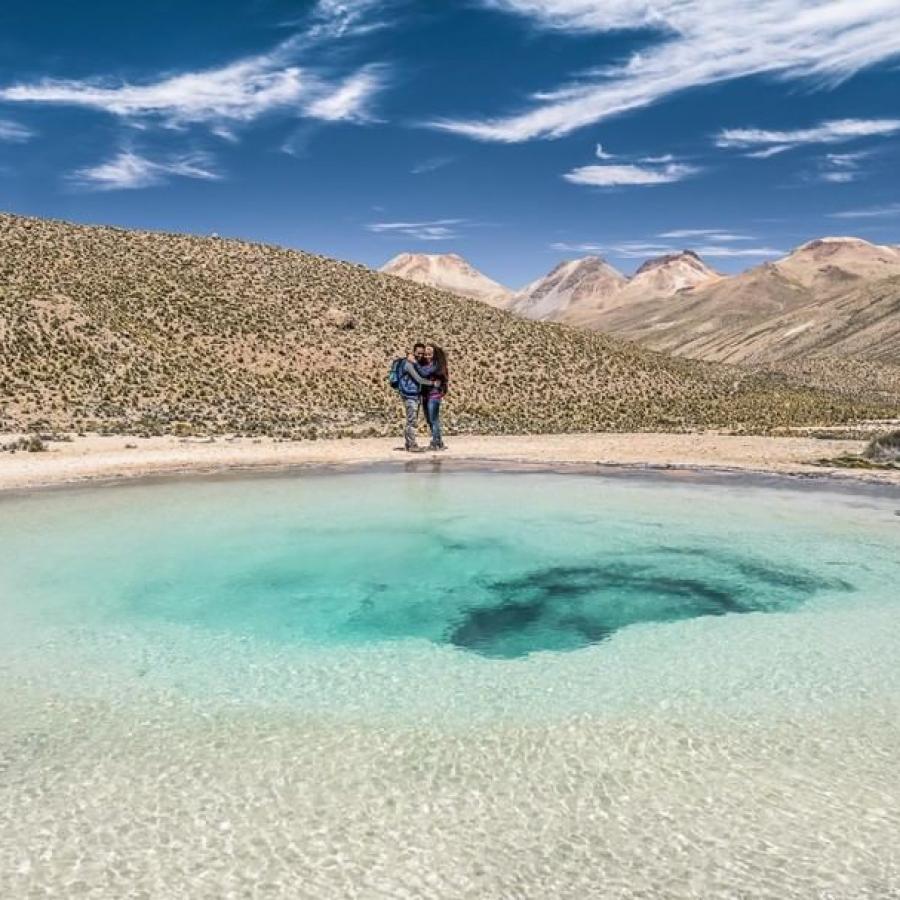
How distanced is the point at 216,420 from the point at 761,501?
26.3 metres

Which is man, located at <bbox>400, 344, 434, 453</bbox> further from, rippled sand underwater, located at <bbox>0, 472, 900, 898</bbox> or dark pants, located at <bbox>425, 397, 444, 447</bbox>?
rippled sand underwater, located at <bbox>0, 472, 900, 898</bbox>

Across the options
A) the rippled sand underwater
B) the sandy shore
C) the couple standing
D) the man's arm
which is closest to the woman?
the couple standing

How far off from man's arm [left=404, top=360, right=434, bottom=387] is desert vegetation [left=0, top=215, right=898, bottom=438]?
9799mm

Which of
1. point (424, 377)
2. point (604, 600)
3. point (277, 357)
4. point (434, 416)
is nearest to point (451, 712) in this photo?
point (604, 600)

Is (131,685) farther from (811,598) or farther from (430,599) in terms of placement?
(811,598)

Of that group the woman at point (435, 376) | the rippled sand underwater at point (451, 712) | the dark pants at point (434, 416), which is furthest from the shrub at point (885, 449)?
the dark pants at point (434, 416)

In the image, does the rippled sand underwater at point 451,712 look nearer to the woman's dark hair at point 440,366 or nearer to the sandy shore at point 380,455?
the sandy shore at point 380,455

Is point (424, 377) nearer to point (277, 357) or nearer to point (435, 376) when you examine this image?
point (435, 376)

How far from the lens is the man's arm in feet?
76.3

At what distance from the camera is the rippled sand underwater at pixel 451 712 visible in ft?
17.2

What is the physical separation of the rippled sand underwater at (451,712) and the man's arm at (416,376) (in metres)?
8.92

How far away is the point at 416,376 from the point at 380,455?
2590mm

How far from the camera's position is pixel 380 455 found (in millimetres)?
24516

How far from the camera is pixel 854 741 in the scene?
22.5 ft
